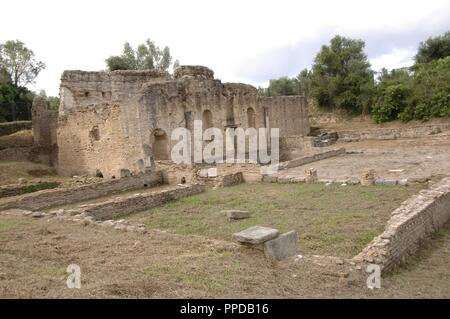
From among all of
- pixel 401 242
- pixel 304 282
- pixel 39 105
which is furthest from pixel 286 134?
pixel 304 282

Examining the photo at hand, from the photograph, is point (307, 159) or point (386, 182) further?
point (307, 159)

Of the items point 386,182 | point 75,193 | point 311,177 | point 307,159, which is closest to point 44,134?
point 75,193

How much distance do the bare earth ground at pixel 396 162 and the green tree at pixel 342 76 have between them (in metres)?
11.2

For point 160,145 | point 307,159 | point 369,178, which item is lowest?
point 369,178

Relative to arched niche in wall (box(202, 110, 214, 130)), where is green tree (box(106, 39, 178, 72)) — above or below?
above


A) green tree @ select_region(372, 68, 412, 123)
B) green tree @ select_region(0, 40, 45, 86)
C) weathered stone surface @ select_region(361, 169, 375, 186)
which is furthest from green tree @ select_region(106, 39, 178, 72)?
weathered stone surface @ select_region(361, 169, 375, 186)

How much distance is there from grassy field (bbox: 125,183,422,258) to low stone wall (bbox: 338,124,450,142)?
611 inches

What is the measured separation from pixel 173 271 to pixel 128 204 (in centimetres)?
624

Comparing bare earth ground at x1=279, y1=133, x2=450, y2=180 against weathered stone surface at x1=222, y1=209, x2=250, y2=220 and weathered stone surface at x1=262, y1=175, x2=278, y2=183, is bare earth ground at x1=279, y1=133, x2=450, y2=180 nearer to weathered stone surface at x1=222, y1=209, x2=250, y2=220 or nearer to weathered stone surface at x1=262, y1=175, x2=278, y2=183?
weathered stone surface at x1=262, y1=175, x2=278, y2=183

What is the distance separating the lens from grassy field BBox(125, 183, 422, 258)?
7551 millimetres

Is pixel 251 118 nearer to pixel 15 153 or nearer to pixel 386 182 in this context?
pixel 15 153

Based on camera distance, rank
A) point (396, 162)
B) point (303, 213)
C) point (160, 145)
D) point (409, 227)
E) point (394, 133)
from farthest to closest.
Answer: point (394, 133) → point (160, 145) → point (396, 162) → point (303, 213) → point (409, 227)

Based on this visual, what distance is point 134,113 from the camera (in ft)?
62.1
